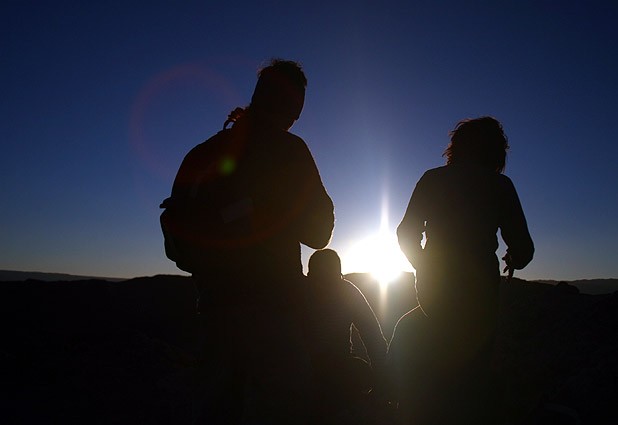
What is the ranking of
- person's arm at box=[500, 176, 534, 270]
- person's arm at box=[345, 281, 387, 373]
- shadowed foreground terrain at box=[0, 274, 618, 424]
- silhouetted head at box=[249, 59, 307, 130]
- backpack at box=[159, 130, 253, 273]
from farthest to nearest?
shadowed foreground terrain at box=[0, 274, 618, 424] → person's arm at box=[500, 176, 534, 270] → person's arm at box=[345, 281, 387, 373] → silhouetted head at box=[249, 59, 307, 130] → backpack at box=[159, 130, 253, 273]

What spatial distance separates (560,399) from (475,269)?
3.39 metres

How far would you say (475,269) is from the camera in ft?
7.82

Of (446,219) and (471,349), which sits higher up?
(446,219)

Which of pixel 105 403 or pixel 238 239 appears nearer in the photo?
pixel 238 239

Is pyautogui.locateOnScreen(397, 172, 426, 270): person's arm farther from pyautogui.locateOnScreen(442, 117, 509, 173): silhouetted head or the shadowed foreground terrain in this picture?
the shadowed foreground terrain

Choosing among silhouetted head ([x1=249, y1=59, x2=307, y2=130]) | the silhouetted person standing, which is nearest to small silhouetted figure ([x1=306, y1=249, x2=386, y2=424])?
the silhouetted person standing

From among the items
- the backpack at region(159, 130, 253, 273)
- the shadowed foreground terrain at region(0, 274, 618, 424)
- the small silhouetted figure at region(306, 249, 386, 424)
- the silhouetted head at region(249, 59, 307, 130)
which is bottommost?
the shadowed foreground terrain at region(0, 274, 618, 424)

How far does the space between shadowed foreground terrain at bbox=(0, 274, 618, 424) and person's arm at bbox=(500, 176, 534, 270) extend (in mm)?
833

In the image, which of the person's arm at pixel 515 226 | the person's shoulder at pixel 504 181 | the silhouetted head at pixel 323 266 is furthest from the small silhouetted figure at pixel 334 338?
the person's shoulder at pixel 504 181

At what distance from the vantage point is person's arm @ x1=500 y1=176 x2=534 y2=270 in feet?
8.46

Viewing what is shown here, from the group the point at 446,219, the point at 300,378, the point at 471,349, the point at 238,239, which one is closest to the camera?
the point at 238,239

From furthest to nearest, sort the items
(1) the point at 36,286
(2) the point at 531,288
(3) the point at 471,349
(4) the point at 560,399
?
1. (1) the point at 36,286
2. (2) the point at 531,288
3. (4) the point at 560,399
4. (3) the point at 471,349

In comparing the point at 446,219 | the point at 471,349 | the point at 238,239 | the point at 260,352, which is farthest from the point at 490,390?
the point at 238,239

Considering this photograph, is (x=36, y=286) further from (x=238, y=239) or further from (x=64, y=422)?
(x=238, y=239)
